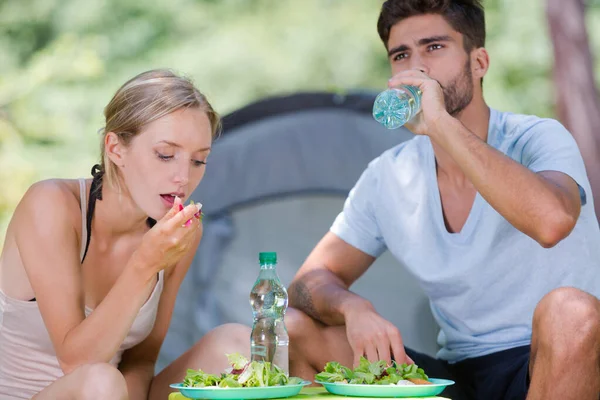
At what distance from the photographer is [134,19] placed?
774cm

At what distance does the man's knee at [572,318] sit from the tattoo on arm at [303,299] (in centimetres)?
70

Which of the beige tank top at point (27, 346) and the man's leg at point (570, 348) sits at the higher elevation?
the beige tank top at point (27, 346)

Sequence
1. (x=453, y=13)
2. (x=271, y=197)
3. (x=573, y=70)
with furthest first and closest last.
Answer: (x=573, y=70) < (x=271, y=197) < (x=453, y=13)

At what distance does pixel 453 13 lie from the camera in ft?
8.20

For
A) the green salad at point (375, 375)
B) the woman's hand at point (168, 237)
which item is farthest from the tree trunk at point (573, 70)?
the woman's hand at point (168, 237)

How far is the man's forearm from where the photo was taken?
7.13ft

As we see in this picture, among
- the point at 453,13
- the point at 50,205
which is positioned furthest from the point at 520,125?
the point at 50,205

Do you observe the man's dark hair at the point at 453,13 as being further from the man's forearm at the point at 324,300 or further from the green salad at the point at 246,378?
the green salad at the point at 246,378

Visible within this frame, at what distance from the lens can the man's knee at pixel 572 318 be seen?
1809mm

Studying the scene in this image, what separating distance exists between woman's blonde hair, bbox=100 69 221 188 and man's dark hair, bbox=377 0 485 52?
0.75 metres

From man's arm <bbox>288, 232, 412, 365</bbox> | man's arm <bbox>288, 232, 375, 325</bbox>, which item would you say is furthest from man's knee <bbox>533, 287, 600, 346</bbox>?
man's arm <bbox>288, 232, 375, 325</bbox>

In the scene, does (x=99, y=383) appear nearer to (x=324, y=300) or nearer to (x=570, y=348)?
(x=324, y=300)

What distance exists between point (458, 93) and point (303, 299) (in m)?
0.75

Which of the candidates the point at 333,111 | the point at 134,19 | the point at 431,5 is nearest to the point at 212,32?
the point at 134,19
